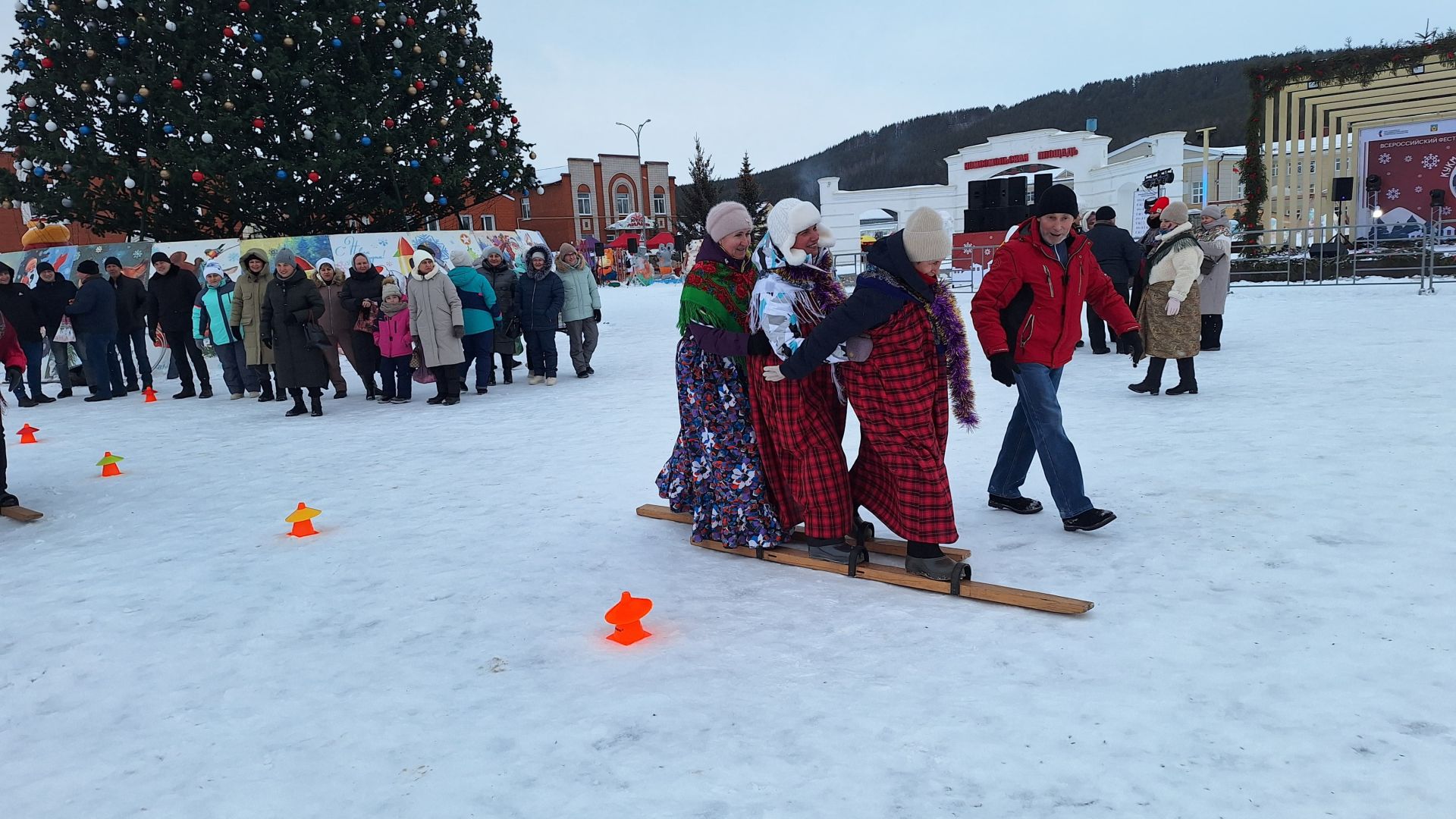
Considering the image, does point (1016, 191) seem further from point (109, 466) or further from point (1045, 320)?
point (109, 466)

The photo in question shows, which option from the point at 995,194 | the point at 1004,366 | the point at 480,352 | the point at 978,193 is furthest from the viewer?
the point at 978,193

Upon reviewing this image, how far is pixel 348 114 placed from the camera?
13.4 m

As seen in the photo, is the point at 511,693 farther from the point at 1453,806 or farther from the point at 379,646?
the point at 1453,806

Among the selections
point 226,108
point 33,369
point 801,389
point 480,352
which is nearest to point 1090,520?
point 801,389

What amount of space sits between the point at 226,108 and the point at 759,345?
40.6ft

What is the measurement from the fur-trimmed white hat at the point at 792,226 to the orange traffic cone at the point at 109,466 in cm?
587

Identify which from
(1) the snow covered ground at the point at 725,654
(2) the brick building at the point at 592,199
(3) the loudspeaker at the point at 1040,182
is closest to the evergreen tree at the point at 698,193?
(2) the brick building at the point at 592,199

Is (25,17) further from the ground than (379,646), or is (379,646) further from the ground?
(25,17)

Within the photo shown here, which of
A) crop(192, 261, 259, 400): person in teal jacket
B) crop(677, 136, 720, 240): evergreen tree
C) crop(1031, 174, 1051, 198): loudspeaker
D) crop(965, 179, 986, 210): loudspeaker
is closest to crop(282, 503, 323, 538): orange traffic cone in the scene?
crop(192, 261, 259, 400): person in teal jacket

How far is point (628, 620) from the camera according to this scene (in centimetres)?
328

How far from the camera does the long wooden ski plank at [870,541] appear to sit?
3.97 meters

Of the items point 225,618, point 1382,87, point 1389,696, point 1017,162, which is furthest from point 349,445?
point 1017,162

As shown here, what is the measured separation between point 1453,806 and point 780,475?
104 inches

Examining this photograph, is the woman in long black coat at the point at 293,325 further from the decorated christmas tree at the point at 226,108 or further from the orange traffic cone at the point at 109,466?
the decorated christmas tree at the point at 226,108
